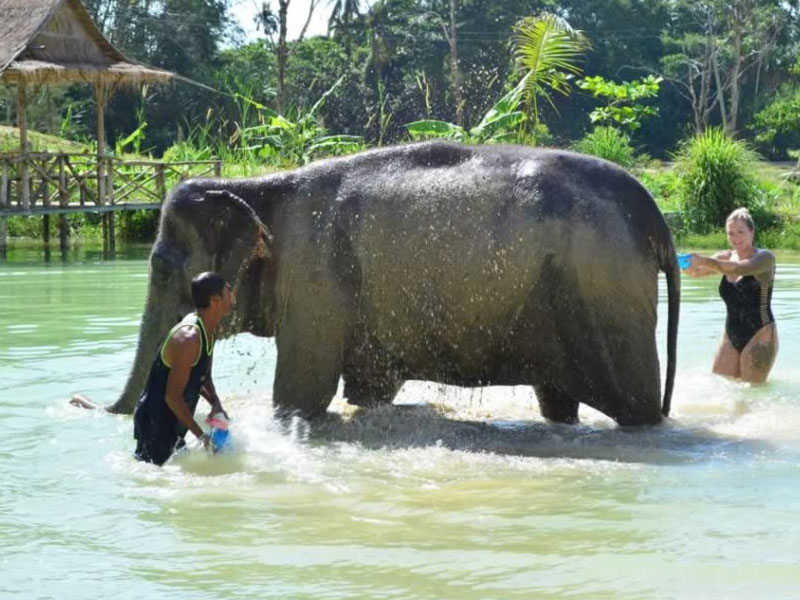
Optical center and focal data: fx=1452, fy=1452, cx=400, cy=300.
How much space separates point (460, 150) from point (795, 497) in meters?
2.47

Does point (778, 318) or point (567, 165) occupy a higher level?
point (567, 165)

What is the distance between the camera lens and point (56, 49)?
2492 cm

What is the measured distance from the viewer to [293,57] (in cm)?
5566

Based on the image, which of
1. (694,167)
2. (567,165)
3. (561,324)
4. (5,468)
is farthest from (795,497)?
(694,167)

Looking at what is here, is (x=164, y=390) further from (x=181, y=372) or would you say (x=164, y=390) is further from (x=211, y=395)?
(x=211, y=395)

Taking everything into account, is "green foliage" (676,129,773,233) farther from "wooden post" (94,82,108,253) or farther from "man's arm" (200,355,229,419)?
"man's arm" (200,355,229,419)

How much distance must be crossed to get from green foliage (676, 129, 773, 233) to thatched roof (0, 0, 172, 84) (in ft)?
31.8

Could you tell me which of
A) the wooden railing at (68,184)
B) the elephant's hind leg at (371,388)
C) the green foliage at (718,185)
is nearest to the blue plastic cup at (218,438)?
the elephant's hind leg at (371,388)

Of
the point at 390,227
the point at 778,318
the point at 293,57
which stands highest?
the point at 293,57

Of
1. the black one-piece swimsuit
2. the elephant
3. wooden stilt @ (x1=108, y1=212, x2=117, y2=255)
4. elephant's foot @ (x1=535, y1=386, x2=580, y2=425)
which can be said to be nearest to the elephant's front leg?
the elephant

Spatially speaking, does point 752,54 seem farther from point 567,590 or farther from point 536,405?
point 567,590

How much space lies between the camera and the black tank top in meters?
6.39

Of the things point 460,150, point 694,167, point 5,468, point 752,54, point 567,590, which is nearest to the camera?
point 567,590

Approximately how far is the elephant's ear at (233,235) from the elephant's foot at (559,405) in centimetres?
166
